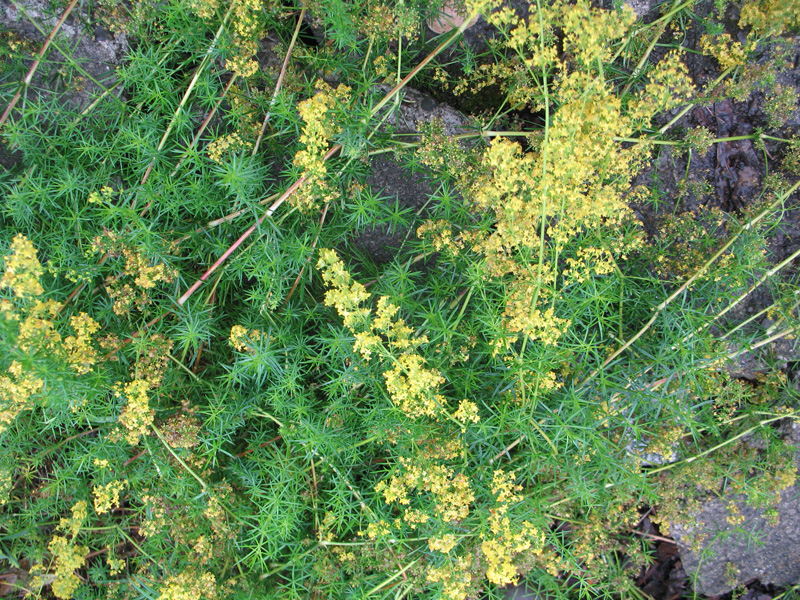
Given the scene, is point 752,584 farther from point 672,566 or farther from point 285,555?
point 285,555

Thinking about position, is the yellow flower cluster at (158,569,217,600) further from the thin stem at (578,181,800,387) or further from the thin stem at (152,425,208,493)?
the thin stem at (578,181,800,387)

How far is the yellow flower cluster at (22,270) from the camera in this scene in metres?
2.25

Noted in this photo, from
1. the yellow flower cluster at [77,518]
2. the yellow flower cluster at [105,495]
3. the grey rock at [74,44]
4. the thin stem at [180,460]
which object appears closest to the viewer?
the yellow flower cluster at [105,495]

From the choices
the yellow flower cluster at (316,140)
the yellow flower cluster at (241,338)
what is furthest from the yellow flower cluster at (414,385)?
the yellow flower cluster at (316,140)

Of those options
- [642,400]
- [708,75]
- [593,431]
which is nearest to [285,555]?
[593,431]

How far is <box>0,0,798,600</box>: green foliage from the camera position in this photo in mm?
2992

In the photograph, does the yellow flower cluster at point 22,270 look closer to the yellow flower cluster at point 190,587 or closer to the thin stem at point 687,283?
the yellow flower cluster at point 190,587

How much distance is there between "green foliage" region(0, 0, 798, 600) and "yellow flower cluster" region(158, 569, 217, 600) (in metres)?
0.02

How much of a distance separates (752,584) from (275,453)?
422cm

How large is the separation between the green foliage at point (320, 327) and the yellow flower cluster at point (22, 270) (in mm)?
596

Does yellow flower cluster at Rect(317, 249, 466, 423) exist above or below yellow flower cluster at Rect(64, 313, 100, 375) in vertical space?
above

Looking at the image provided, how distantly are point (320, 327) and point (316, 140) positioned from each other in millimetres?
1235

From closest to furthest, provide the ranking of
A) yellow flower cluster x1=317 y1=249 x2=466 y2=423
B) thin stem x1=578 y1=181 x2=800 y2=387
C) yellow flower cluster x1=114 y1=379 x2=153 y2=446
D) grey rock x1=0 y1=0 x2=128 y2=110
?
1. yellow flower cluster x1=317 y1=249 x2=466 y2=423
2. yellow flower cluster x1=114 y1=379 x2=153 y2=446
3. thin stem x1=578 y1=181 x2=800 y2=387
4. grey rock x1=0 y1=0 x2=128 y2=110

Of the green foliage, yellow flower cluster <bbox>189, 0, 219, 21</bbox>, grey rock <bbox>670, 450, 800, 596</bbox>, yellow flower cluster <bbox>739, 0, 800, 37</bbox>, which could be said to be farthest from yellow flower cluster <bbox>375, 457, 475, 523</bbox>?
yellow flower cluster <bbox>739, 0, 800, 37</bbox>
